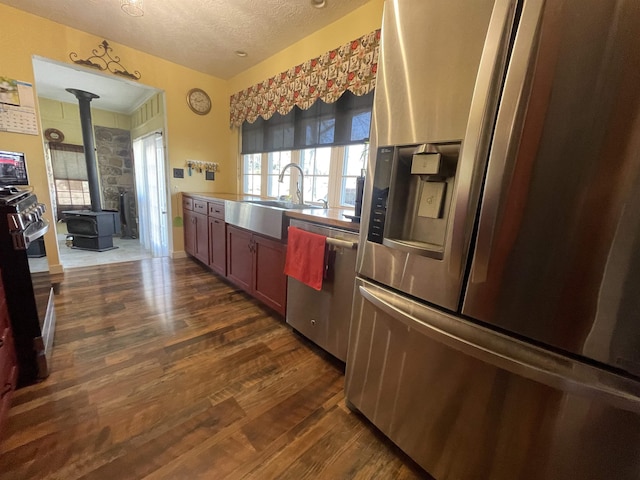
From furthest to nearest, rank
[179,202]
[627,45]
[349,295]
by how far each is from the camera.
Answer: [179,202]
[349,295]
[627,45]

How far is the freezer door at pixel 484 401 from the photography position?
2.08 feet

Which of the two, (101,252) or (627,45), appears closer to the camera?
(627,45)

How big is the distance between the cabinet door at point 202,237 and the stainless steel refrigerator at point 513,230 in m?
2.48

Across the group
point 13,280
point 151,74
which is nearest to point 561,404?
point 13,280

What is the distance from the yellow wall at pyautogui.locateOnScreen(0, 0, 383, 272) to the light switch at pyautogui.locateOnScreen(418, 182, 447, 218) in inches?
66.5

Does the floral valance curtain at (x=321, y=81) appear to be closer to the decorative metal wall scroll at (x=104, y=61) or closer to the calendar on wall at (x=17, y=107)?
the decorative metal wall scroll at (x=104, y=61)

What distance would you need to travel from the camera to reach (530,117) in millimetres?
649

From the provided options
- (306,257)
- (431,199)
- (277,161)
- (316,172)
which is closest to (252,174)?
(277,161)

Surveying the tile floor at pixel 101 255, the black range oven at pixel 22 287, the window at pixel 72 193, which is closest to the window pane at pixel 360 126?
the black range oven at pixel 22 287

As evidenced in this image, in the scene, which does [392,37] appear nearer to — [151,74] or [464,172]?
[464,172]

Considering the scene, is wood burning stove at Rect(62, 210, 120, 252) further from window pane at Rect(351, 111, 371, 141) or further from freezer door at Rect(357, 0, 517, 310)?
freezer door at Rect(357, 0, 517, 310)

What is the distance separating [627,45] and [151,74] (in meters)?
3.88

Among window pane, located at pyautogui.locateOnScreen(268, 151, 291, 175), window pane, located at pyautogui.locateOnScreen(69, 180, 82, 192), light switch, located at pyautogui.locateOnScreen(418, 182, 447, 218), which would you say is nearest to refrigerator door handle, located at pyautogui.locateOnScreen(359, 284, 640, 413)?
light switch, located at pyautogui.locateOnScreen(418, 182, 447, 218)

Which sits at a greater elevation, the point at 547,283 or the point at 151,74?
the point at 151,74
